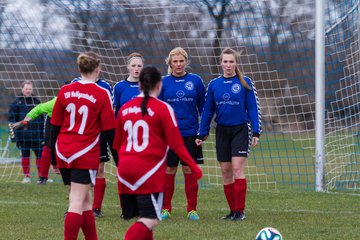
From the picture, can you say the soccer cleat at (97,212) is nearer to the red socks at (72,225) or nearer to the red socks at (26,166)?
the red socks at (72,225)

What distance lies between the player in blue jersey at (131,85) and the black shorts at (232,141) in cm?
100

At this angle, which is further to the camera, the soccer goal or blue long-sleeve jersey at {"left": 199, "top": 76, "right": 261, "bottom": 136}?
the soccer goal

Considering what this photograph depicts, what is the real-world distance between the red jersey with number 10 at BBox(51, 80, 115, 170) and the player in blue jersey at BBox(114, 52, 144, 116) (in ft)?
6.82

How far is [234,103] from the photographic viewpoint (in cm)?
828

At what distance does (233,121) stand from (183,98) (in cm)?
59

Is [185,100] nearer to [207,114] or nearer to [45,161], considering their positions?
[207,114]

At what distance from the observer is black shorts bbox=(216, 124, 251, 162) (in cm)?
823

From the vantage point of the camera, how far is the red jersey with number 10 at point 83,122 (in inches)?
244

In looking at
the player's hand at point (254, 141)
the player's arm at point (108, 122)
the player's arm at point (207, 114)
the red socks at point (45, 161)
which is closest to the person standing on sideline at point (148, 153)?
the player's arm at point (108, 122)

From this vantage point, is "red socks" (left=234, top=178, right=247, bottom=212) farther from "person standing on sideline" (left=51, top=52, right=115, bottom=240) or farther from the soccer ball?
"person standing on sideline" (left=51, top=52, right=115, bottom=240)

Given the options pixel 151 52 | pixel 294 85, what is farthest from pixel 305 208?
pixel 151 52

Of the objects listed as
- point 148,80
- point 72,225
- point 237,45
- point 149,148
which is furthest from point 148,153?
point 237,45

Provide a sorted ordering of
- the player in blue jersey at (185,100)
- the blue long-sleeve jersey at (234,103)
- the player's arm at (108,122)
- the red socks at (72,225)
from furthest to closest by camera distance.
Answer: the player in blue jersey at (185,100)
the blue long-sleeve jersey at (234,103)
the player's arm at (108,122)
the red socks at (72,225)

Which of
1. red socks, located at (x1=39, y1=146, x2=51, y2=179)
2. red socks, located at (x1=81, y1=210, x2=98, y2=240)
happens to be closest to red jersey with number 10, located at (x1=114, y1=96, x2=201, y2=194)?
red socks, located at (x1=81, y1=210, x2=98, y2=240)
